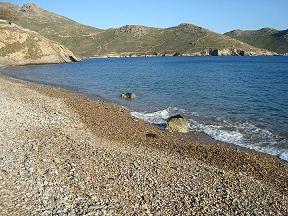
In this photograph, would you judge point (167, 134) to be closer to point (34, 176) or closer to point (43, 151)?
point (43, 151)

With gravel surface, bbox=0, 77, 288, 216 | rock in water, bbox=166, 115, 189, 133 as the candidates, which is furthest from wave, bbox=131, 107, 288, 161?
gravel surface, bbox=0, 77, 288, 216

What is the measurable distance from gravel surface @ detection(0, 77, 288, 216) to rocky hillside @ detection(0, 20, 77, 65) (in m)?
100

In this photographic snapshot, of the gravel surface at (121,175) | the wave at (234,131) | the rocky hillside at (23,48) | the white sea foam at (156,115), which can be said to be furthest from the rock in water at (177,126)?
the rocky hillside at (23,48)

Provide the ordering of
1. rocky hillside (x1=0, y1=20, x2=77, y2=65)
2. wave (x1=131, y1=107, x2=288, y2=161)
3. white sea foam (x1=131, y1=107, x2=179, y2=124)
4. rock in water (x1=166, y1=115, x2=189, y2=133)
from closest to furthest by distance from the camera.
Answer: wave (x1=131, y1=107, x2=288, y2=161) → rock in water (x1=166, y1=115, x2=189, y2=133) → white sea foam (x1=131, y1=107, x2=179, y2=124) → rocky hillside (x1=0, y1=20, x2=77, y2=65)

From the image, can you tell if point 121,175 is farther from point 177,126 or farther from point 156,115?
point 156,115

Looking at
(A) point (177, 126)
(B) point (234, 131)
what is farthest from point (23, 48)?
(B) point (234, 131)

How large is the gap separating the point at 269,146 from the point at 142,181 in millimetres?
14314

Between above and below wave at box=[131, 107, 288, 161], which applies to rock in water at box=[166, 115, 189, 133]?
above

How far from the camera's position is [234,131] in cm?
3412

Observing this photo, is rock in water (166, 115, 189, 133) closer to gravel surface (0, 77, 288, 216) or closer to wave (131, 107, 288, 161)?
wave (131, 107, 288, 161)

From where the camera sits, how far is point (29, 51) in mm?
133500

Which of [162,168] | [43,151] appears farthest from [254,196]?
[43,151]

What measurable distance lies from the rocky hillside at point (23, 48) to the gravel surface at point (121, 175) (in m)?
100

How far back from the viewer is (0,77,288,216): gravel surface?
16.0 m
